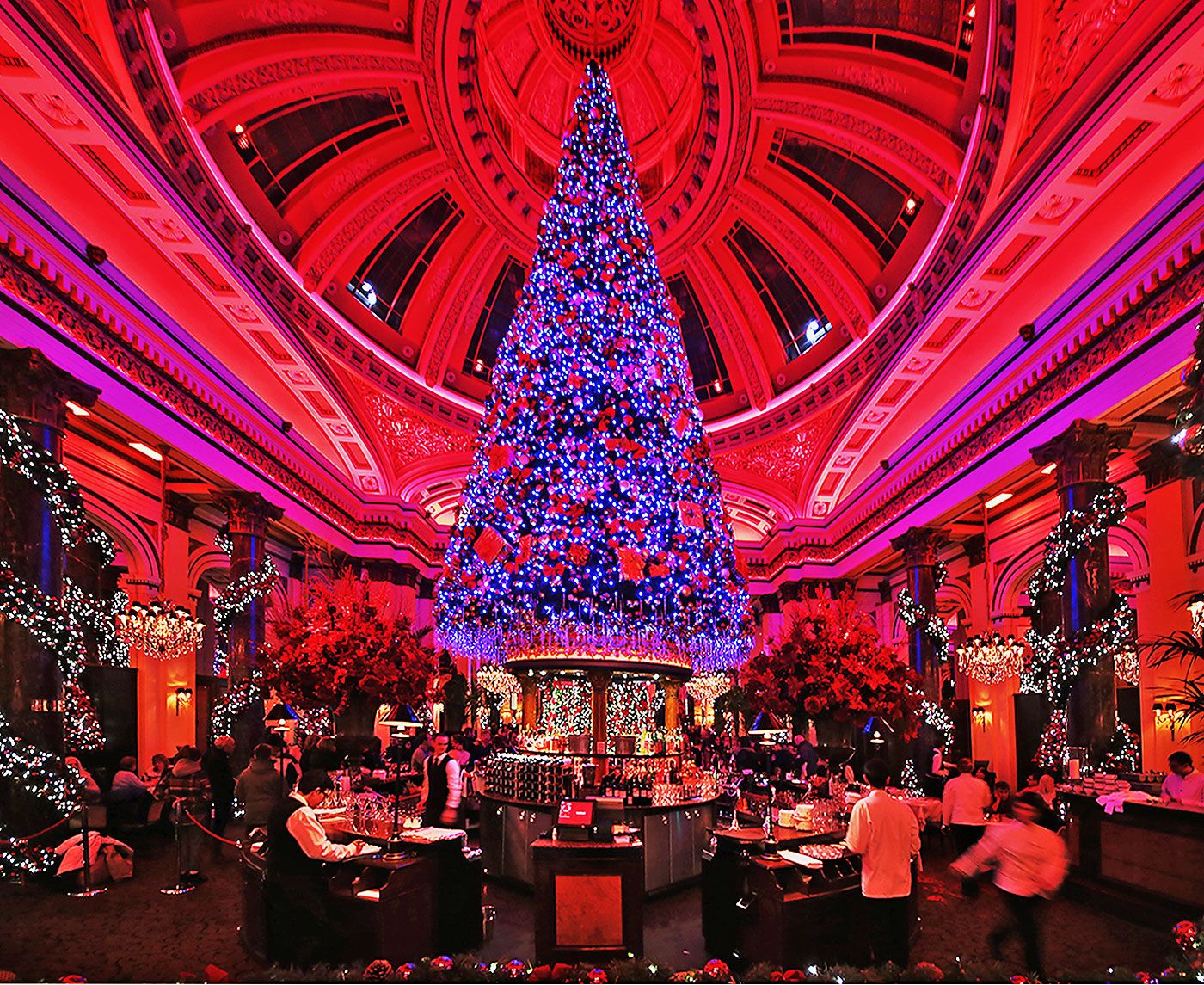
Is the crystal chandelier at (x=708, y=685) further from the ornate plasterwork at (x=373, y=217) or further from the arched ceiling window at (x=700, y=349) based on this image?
the ornate plasterwork at (x=373, y=217)

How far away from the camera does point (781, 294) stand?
1817 centimetres

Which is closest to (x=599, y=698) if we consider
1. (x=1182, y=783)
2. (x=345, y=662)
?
(x=345, y=662)

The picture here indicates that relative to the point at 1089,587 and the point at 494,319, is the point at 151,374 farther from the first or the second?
the point at 1089,587

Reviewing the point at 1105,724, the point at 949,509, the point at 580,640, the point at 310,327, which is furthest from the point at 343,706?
the point at 949,509

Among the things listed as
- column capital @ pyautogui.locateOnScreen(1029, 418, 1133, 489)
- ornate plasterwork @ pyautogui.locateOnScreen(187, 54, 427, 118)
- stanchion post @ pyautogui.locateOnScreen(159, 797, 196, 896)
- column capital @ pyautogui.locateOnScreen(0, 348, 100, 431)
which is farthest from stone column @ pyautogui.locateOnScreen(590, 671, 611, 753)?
ornate plasterwork @ pyautogui.locateOnScreen(187, 54, 427, 118)

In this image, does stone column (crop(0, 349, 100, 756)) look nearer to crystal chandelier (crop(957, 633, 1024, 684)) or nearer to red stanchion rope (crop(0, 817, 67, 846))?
red stanchion rope (crop(0, 817, 67, 846))

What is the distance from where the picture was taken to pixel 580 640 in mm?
11250

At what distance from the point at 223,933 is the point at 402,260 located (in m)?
13.2

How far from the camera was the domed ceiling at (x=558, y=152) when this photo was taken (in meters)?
10.8

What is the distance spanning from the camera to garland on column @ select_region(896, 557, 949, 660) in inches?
622

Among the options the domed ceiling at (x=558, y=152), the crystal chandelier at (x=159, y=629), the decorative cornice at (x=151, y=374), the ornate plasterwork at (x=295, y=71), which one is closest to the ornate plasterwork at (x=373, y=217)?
the domed ceiling at (x=558, y=152)

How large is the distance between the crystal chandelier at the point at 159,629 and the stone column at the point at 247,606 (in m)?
0.76

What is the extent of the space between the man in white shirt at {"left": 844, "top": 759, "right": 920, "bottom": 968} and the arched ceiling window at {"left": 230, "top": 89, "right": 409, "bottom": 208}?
38.8ft

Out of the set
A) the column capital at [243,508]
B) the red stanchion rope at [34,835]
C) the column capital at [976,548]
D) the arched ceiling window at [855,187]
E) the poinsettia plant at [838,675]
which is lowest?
the red stanchion rope at [34,835]
